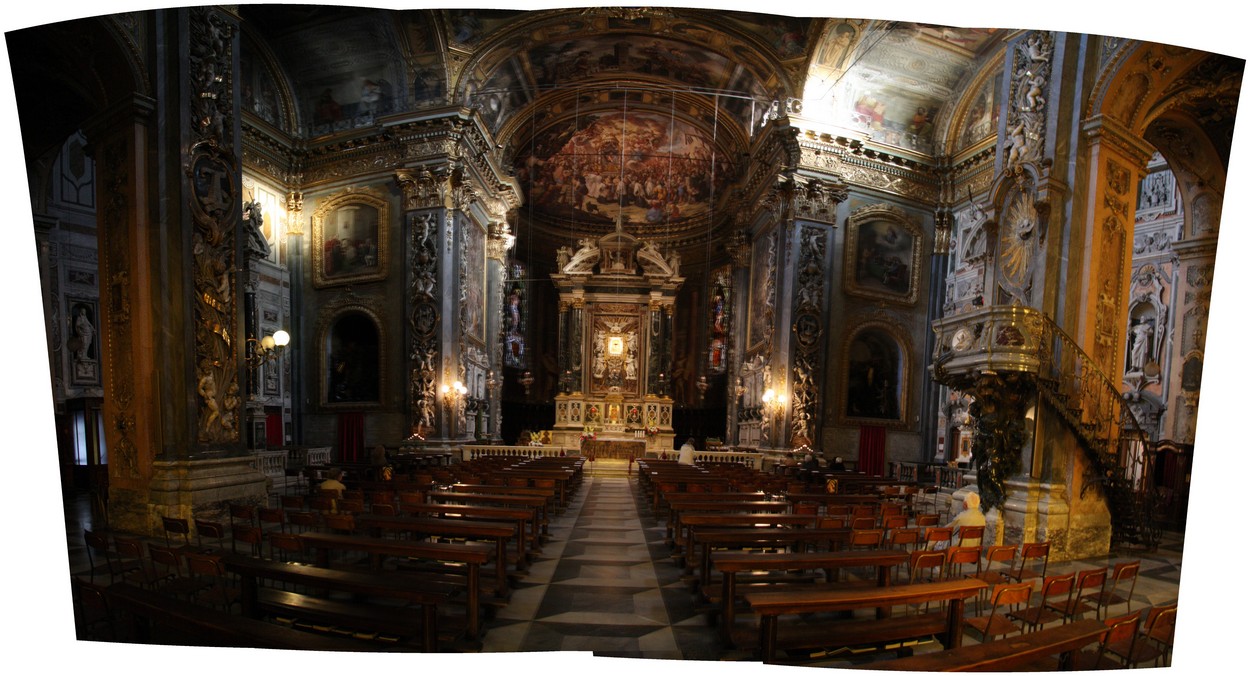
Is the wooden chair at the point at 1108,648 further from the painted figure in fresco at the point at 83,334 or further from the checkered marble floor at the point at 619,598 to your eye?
the painted figure in fresco at the point at 83,334

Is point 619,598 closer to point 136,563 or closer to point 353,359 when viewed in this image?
point 136,563

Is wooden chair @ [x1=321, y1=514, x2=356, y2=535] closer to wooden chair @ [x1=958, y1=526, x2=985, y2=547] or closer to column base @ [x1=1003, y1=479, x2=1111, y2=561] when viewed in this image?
wooden chair @ [x1=958, y1=526, x2=985, y2=547]

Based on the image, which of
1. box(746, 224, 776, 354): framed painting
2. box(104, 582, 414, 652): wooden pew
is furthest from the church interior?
box(746, 224, 776, 354): framed painting

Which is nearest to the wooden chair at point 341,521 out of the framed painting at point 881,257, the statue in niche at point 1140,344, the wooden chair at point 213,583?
the wooden chair at point 213,583

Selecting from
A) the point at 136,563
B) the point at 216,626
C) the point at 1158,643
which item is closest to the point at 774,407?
the point at 1158,643

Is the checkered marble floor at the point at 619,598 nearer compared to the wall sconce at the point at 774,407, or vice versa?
the checkered marble floor at the point at 619,598

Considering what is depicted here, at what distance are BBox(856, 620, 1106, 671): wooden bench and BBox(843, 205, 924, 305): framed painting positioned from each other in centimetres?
1624

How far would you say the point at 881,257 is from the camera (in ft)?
63.6

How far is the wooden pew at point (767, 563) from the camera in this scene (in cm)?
476

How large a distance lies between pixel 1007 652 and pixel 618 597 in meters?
3.44

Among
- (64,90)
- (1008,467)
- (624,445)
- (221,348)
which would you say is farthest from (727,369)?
(64,90)

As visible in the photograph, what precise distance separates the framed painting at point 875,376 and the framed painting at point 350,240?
1479 cm

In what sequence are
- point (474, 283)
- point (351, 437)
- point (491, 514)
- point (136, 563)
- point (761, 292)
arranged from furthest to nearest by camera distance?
point (761, 292) < point (474, 283) < point (351, 437) < point (491, 514) < point (136, 563)

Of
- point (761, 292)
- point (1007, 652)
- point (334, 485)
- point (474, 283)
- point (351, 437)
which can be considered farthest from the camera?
point (761, 292)
